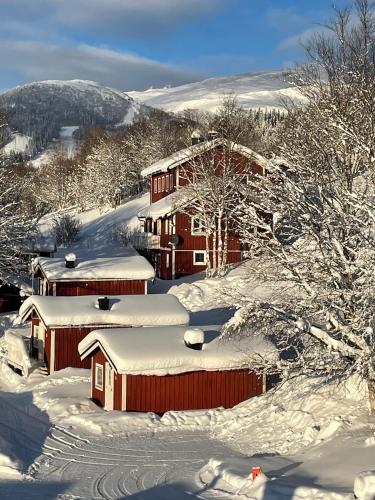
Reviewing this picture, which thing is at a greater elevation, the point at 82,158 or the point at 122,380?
the point at 82,158

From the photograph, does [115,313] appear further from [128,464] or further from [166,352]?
Answer: [128,464]

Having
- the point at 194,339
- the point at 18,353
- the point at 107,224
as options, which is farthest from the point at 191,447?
the point at 107,224

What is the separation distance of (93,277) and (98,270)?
45 centimetres

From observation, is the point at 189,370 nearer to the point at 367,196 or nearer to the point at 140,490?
the point at 140,490

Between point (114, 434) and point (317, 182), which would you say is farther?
point (114, 434)

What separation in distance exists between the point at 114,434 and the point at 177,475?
383 cm

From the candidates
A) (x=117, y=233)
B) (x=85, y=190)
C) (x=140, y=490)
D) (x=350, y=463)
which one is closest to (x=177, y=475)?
(x=140, y=490)

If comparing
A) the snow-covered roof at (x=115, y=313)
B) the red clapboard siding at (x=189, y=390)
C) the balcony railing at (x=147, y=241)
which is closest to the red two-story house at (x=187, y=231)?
the balcony railing at (x=147, y=241)

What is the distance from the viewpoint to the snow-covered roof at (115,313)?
25.3m

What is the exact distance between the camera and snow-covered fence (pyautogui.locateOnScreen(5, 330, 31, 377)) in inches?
1009

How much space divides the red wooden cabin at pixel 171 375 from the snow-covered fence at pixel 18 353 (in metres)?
6.10

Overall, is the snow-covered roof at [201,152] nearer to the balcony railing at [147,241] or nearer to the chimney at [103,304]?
the balcony railing at [147,241]

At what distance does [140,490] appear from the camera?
13039 millimetres

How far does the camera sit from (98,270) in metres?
32.6
